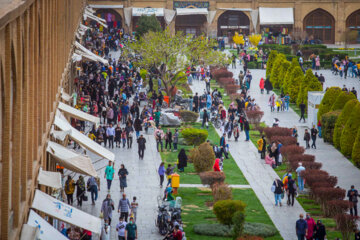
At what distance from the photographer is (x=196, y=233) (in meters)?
19.8

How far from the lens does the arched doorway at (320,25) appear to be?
2886 inches

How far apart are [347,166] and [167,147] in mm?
7288

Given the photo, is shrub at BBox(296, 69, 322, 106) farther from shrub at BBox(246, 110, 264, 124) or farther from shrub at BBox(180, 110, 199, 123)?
shrub at BBox(180, 110, 199, 123)

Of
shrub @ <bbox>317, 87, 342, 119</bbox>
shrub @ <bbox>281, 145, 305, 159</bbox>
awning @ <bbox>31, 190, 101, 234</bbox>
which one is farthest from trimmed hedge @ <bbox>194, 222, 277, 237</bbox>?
shrub @ <bbox>317, 87, 342, 119</bbox>

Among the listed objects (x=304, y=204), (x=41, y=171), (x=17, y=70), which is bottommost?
(x=304, y=204)

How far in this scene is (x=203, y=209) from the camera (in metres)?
22.1

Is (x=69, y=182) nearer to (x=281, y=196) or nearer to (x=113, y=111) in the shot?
(x=281, y=196)

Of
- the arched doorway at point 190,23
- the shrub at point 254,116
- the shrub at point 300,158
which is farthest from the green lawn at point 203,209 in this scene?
the arched doorway at point 190,23

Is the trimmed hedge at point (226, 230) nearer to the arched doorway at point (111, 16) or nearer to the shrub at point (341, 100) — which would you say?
the shrub at point (341, 100)

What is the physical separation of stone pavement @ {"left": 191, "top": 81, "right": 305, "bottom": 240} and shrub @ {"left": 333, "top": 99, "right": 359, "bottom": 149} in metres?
3.29

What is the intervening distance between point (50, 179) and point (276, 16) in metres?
60.7

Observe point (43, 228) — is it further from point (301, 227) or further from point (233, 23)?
point (233, 23)

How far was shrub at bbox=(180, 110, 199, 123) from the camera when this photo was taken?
35938mm

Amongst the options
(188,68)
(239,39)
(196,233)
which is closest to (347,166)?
(196,233)
